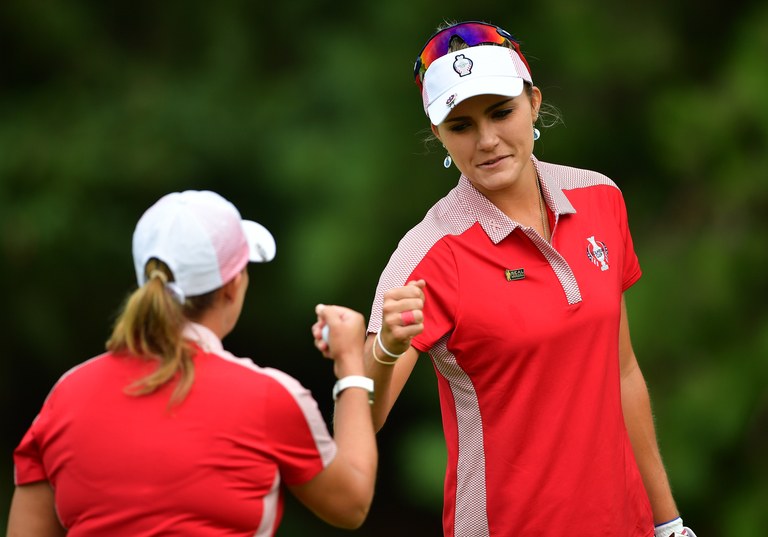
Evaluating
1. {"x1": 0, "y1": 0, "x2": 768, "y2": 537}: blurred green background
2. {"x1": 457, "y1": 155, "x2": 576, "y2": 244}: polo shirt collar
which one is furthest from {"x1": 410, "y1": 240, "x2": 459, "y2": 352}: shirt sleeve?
{"x1": 0, "y1": 0, "x2": 768, "y2": 537}: blurred green background

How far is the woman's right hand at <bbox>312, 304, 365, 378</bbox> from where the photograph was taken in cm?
207

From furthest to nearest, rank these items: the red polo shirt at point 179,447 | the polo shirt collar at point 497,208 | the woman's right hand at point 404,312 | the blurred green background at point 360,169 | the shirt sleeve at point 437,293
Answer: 1. the blurred green background at point 360,169
2. the polo shirt collar at point 497,208
3. the shirt sleeve at point 437,293
4. the woman's right hand at point 404,312
5. the red polo shirt at point 179,447

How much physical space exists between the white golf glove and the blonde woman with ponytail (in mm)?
817

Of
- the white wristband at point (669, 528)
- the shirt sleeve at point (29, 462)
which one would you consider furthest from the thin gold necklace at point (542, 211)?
the shirt sleeve at point (29, 462)

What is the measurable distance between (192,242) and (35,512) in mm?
512

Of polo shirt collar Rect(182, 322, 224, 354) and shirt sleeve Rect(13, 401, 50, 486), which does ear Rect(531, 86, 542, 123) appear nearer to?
polo shirt collar Rect(182, 322, 224, 354)

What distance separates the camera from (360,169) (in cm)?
579

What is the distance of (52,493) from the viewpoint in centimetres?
201

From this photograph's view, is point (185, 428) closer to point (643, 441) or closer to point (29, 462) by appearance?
point (29, 462)

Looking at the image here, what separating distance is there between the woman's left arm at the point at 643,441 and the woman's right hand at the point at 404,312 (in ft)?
2.02

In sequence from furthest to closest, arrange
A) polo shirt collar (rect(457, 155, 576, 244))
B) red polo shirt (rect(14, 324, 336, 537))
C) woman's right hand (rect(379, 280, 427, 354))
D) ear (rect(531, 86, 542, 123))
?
ear (rect(531, 86, 542, 123)), polo shirt collar (rect(457, 155, 576, 244)), woman's right hand (rect(379, 280, 427, 354)), red polo shirt (rect(14, 324, 336, 537))

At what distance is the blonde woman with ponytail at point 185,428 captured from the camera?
1.87 meters

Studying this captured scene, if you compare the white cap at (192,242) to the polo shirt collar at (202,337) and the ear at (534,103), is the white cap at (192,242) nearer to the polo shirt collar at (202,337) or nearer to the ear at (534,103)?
the polo shirt collar at (202,337)

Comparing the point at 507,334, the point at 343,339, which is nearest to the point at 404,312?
the point at 343,339
